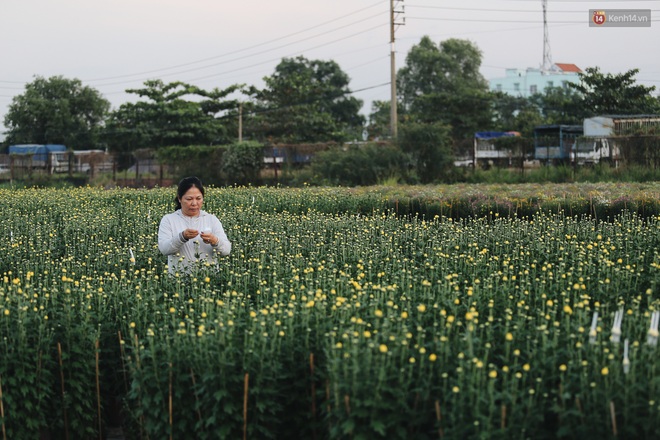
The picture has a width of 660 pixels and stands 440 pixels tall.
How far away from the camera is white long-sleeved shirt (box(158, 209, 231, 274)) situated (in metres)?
7.60

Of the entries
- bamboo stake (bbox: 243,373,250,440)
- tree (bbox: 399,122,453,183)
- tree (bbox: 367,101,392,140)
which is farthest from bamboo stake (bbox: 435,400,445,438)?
tree (bbox: 367,101,392,140)

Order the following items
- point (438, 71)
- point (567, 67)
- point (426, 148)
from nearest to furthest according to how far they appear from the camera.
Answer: point (426, 148) < point (438, 71) < point (567, 67)

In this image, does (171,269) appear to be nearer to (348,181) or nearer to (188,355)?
(188,355)

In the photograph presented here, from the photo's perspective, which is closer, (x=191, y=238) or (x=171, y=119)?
(x=191, y=238)

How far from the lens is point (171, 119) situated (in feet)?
147

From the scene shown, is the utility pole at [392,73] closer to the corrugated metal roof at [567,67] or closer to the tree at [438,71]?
the tree at [438,71]

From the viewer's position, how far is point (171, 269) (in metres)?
7.61

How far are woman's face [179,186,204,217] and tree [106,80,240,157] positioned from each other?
36729 millimetres

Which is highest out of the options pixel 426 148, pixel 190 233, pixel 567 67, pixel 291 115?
pixel 567 67

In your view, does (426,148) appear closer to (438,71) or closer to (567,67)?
(438,71)

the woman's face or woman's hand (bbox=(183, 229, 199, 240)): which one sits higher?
the woman's face

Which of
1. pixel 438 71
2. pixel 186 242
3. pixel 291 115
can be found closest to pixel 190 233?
pixel 186 242

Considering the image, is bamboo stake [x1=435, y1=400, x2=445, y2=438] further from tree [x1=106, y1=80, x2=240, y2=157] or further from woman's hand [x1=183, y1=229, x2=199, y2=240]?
tree [x1=106, y1=80, x2=240, y2=157]

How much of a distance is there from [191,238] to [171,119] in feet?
126
